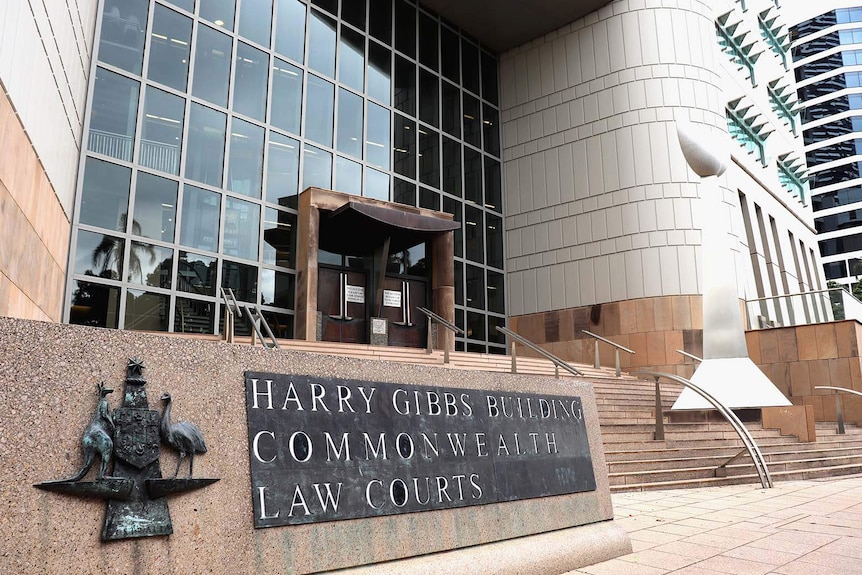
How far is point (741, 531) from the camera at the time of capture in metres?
6.44

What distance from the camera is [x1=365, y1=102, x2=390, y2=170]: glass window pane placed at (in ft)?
67.3

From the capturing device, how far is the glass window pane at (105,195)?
14.0 meters

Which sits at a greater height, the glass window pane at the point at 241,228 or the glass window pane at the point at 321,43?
the glass window pane at the point at 321,43

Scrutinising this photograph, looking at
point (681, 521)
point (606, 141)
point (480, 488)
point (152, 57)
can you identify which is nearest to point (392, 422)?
point (480, 488)

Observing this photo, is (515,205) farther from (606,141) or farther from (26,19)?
(26,19)

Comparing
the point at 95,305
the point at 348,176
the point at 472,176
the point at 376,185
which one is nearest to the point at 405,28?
the point at 472,176

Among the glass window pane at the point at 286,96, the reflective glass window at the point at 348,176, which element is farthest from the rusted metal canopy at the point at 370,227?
the glass window pane at the point at 286,96

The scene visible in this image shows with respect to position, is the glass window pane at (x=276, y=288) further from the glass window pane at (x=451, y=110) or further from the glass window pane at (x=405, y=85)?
the glass window pane at (x=451, y=110)

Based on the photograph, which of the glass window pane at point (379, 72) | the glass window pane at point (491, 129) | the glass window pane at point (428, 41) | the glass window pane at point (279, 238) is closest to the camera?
the glass window pane at point (279, 238)

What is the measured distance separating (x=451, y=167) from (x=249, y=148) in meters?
8.08

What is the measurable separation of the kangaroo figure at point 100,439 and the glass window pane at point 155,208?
1289 cm

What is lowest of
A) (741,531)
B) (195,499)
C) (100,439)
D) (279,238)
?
(741,531)

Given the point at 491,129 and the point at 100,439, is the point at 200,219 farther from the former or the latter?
the point at 100,439

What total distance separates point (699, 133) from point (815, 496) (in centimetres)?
849
